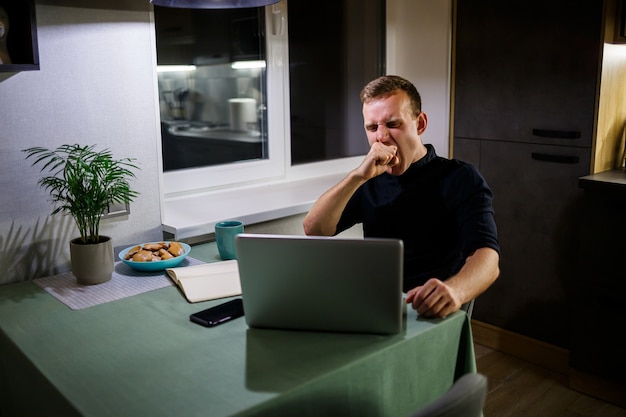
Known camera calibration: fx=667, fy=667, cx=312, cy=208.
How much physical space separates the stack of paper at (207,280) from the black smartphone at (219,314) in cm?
9

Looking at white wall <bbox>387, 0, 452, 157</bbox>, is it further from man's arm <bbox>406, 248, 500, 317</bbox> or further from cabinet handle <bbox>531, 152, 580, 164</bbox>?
man's arm <bbox>406, 248, 500, 317</bbox>

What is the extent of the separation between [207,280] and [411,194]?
26.0 inches

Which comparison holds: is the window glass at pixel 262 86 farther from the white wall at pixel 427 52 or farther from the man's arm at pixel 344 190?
the man's arm at pixel 344 190

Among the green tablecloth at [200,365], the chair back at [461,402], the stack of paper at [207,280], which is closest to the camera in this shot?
the chair back at [461,402]

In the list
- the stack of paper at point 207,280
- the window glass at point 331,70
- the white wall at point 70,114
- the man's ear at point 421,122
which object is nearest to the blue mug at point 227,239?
the stack of paper at point 207,280

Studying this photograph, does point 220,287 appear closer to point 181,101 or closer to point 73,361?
point 73,361

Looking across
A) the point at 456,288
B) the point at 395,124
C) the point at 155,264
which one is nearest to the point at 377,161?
the point at 395,124

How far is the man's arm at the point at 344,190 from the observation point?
192cm

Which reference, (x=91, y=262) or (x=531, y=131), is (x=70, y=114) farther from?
(x=531, y=131)

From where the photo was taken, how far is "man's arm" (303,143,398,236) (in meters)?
1.92

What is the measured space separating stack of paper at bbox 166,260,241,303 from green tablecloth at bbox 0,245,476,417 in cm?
5

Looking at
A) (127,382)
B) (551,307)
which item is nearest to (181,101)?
(127,382)

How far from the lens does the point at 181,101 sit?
2787 mm

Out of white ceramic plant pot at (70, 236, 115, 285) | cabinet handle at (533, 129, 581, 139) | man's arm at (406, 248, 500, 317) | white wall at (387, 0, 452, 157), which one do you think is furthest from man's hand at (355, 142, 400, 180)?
white wall at (387, 0, 452, 157)
